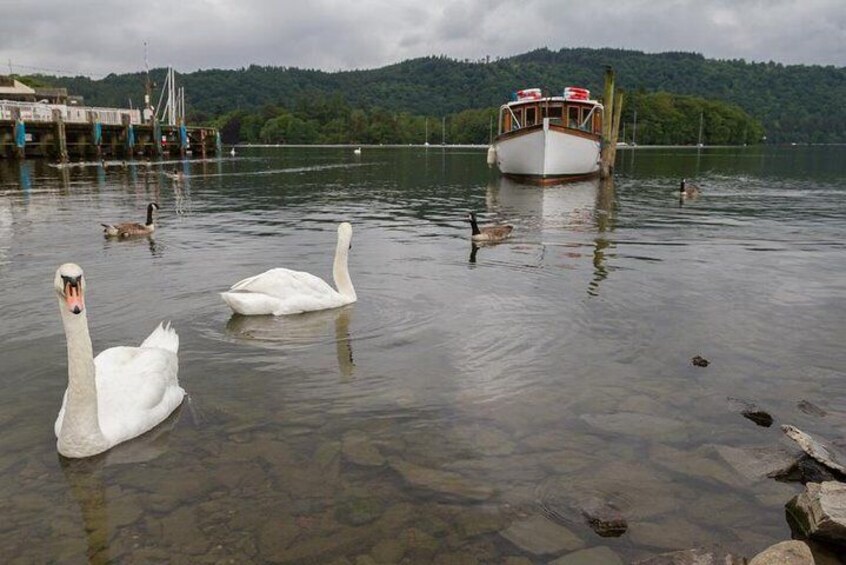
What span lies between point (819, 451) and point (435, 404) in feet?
11.5

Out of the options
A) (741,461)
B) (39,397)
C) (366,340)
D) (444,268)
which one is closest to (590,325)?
(366,340)

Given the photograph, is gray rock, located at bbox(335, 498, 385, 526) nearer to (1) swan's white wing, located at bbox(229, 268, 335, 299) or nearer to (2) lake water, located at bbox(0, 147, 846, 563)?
(2) lake water, located at bbox(0, 147, 846, 563)

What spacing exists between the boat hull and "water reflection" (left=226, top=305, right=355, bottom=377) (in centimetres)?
3251

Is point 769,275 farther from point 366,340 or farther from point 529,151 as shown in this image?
point 529,151

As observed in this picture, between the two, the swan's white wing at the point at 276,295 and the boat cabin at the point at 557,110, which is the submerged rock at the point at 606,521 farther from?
the boat cabin at the point at 557,110

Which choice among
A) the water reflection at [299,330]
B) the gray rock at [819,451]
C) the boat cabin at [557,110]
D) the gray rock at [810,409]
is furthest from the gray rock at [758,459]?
the boat cabin at [557,110]

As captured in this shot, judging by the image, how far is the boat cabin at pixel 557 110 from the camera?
1735 inches

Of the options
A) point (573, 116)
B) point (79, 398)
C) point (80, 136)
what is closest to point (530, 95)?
point (573, 116)

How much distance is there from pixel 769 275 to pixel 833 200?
70.3 ft

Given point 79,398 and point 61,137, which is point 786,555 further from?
point 61,137

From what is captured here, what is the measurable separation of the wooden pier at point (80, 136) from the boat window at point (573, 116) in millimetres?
41491

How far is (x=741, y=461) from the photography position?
5.93 metres

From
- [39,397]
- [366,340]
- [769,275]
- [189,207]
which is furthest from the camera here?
[189,207]

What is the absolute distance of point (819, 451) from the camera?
575 centimetres
